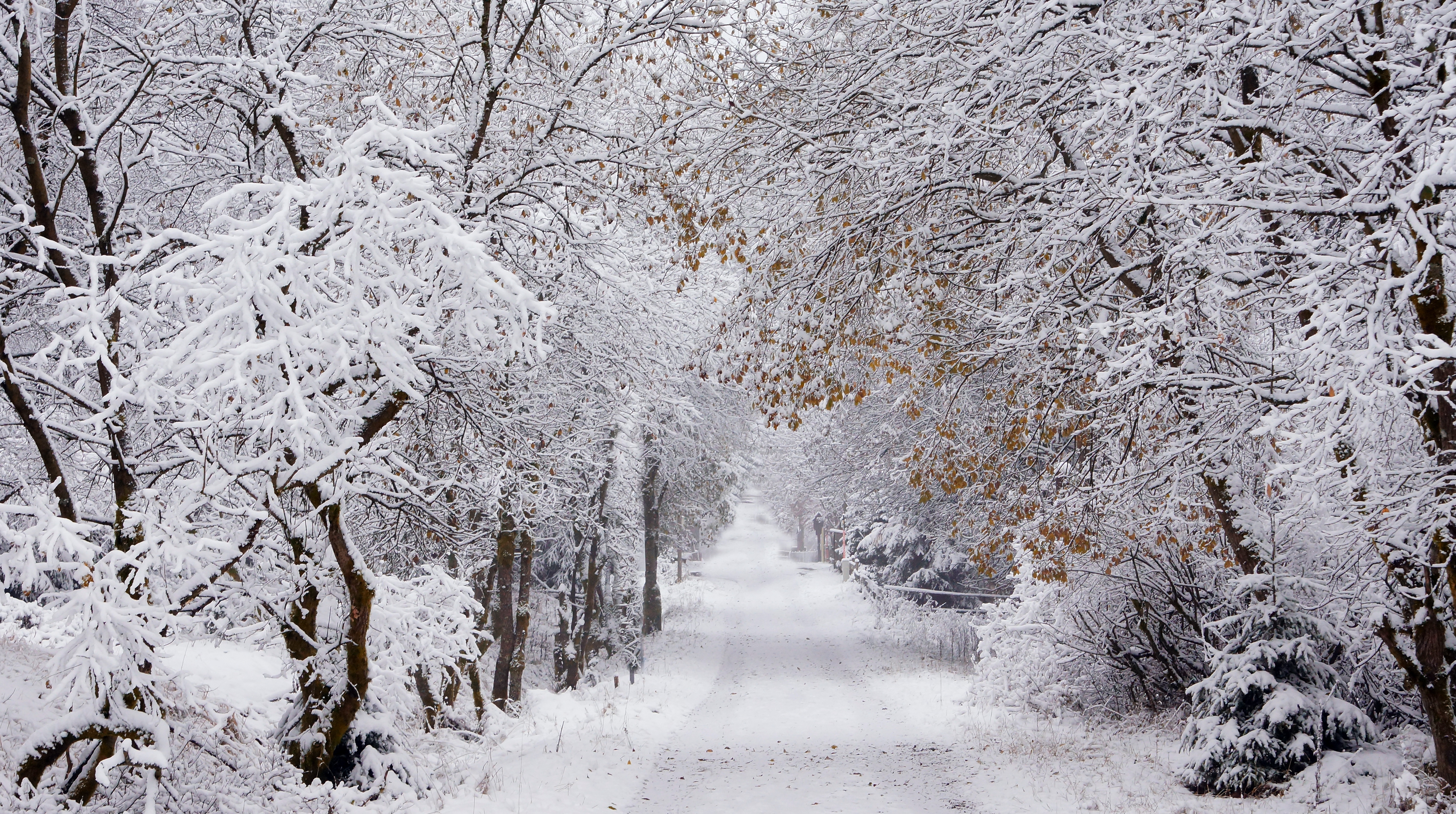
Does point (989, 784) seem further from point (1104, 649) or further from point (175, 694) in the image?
point (175, 694)

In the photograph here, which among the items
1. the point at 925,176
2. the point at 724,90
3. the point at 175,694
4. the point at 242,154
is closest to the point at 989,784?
the point at 925,176

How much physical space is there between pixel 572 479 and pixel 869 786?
7290mm

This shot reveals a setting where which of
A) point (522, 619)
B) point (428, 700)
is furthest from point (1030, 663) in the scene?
point (522, 619)

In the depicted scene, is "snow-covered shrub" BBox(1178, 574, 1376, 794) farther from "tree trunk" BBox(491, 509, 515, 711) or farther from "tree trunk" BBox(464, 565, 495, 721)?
"tree trunk" BBox(491, 509, 515, 711)

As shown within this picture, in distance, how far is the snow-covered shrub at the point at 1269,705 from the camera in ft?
24.5

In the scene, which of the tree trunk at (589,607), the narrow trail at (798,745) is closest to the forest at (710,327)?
the narrow trail at (798,745)

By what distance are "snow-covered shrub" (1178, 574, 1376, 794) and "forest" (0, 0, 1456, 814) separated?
0.14ft

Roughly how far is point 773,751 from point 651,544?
1234 cm

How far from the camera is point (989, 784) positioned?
912 centimetres

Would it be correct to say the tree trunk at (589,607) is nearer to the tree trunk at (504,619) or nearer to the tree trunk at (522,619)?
the tree trunk at (522,619)

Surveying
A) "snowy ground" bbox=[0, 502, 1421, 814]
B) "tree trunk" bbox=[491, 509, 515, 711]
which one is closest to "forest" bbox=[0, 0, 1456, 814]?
"snowy ground" bbox=[0, 502, 1421, 814]

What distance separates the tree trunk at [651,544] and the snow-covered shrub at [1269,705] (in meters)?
14.9

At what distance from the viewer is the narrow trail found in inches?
344

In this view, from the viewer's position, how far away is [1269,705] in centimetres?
759
